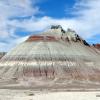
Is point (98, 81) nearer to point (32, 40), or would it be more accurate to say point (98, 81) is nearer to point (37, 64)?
point (37, 64)

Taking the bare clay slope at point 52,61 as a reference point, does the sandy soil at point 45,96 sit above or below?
below

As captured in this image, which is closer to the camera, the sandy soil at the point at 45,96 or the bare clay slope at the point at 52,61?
the sandy soil at the point at 45,96

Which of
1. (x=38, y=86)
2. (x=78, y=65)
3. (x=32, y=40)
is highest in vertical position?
(x=32, y=40)

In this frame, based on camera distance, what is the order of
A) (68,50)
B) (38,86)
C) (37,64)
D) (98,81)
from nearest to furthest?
1. (38,86)
2. (98,81)
3. (37,64)
4. (68,50)

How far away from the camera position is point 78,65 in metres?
120

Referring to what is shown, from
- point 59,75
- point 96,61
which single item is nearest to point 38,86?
point 59,75

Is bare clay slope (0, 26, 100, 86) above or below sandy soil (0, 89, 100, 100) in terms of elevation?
above

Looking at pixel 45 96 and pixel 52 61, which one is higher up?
pixel 52 61

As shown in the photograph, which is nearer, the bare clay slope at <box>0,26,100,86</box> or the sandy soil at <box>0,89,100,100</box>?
the sandy soil at <box>0,89,100,100</box>

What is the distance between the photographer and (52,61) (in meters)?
121

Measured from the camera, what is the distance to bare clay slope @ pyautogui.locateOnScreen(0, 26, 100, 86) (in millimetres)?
113375

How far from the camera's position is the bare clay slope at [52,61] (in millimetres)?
113375

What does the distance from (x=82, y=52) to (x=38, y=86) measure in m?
29.0

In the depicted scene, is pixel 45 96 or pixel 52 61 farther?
pixel 52 61
